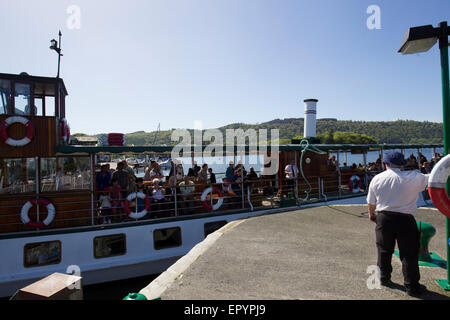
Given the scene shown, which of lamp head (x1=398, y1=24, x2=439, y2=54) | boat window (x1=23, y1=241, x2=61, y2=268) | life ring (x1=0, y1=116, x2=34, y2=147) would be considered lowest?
boat window (x1=23, y1=241, x2=61, y2=268)

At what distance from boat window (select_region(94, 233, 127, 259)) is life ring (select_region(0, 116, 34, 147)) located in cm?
324

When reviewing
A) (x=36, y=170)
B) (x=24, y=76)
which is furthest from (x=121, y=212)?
(x=24, y=76)

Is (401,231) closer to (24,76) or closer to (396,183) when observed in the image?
(396,183)

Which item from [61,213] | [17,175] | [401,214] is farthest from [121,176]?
[401,214]

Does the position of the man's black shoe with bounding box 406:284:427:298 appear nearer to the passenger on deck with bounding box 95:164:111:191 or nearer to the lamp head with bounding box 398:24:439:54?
the lamp head with bounding box 398:24:439:54

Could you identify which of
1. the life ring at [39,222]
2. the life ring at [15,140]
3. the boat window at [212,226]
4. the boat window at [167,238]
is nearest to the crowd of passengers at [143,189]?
the boat window at [167,238]

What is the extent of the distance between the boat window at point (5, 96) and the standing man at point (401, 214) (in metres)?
9.36

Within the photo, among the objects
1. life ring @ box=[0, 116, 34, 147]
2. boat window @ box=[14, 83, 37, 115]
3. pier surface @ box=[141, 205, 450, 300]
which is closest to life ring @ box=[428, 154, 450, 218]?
pier surface @ box=[141, 205, 450, 300]

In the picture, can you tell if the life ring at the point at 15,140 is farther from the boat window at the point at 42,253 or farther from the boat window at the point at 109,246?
the boat window at the point at 109,246

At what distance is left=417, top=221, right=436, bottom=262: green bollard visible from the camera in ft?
15.0

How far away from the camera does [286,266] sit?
180 inches

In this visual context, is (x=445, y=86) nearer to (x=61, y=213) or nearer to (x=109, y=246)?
(x=109, y=246)

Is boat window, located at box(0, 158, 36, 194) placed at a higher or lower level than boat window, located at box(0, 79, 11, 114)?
lower

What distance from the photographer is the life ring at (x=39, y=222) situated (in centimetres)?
777
